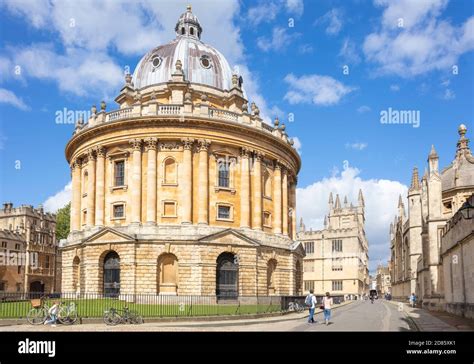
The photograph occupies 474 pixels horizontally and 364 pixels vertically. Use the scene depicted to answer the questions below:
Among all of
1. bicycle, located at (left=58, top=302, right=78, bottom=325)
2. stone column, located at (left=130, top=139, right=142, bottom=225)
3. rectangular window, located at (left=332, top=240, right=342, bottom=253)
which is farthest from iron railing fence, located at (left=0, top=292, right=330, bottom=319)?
rectangular window, located at (left=332, top=240, right=342, bottom=253)

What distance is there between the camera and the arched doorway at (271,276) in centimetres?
4272

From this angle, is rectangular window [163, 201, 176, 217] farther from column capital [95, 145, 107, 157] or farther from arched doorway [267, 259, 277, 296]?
arched doorway [267, 259, 277, 296]

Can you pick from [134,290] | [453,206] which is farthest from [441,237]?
[134,290]

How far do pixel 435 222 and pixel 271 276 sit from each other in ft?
47.9

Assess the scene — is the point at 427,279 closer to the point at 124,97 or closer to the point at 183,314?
the point at 183,314

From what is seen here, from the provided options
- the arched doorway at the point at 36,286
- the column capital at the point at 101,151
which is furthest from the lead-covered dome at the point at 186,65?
the arched doorway at the point at 36,286

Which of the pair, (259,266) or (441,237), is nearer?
(441,237)

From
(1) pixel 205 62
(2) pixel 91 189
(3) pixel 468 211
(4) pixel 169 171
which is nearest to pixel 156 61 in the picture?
(1) pixel 205 62

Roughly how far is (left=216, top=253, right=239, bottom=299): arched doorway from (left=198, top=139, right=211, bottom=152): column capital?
8861mm

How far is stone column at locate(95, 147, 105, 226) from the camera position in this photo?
41.1m

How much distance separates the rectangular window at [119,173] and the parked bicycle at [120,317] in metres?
20.0

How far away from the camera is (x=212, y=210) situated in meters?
40.5

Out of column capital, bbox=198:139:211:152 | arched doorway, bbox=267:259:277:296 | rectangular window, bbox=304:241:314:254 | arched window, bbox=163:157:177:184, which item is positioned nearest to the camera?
arched window, bbox=163:157:177:184
